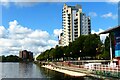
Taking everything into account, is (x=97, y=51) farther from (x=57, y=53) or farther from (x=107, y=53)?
(x=57, y=53)

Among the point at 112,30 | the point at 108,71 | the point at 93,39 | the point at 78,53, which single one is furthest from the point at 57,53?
the point at 108,71

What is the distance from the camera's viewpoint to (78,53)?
494ft

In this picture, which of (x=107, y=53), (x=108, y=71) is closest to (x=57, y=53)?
(x=107, y=53)

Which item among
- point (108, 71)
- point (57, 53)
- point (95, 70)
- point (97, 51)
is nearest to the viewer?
point (108, 71)

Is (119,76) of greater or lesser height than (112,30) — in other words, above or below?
below

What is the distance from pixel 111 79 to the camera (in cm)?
5319

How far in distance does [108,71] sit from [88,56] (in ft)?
301

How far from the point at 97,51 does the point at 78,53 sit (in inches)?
620

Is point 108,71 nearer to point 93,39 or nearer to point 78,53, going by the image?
point 93,39

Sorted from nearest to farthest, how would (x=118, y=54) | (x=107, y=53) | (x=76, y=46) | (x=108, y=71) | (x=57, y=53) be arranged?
(x=108, y=71)
(x=118, y=54)
(x=107, y=53)
(x=76, y=46)
(x=57, y=53)

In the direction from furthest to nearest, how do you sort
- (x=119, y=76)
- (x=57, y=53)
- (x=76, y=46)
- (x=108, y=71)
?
(x=57, y=53) < (x=76, y=46) < (x=108, y=71) < (x=119, y=76)

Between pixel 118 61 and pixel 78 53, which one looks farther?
pixel 78 53

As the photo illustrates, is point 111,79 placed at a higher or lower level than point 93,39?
lower

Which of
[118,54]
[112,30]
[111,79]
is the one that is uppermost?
[112,30]
